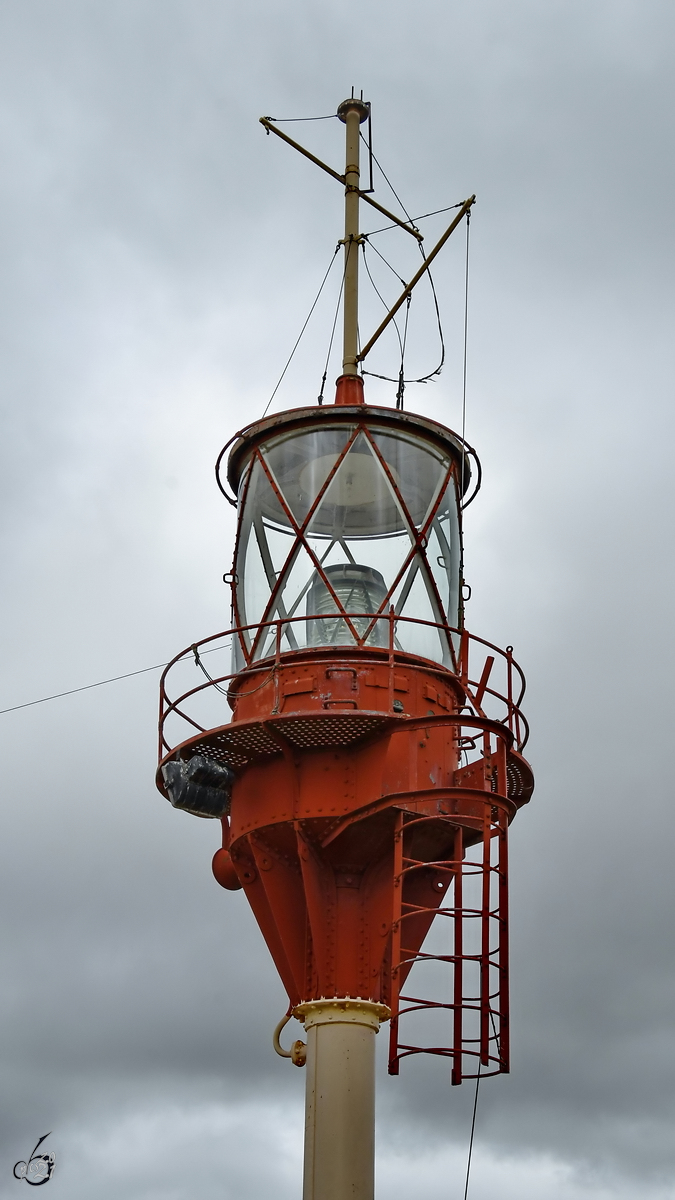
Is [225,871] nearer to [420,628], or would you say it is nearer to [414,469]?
[420,628]

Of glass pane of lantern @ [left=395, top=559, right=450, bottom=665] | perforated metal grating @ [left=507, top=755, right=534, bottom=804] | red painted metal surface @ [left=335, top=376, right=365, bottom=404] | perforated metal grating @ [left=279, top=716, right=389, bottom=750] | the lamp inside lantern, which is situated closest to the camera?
A: perforated metal grating @ [left=279, top=716, right=389, bottom=750]

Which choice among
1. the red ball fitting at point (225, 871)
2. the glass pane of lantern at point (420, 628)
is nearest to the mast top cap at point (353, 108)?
the glass pane of lantern at point (420, 628)

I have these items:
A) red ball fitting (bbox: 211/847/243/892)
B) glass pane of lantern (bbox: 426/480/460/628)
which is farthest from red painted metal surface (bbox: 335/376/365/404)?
red ball fitting (bbox: 211/847/243/892)

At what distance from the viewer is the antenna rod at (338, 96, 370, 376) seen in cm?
1720

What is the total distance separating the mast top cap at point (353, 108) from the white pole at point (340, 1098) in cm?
986

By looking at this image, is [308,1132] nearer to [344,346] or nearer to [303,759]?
[303,759]

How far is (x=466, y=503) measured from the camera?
683 inches

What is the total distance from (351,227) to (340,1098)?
922 centimetres

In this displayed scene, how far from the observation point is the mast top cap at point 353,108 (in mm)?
18266

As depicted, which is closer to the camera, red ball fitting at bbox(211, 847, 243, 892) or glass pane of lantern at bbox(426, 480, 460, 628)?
red ball fitting at bbox(211, 847, 243, 892)

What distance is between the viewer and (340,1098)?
14305mm

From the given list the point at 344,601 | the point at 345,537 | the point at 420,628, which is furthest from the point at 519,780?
the point at 345,537

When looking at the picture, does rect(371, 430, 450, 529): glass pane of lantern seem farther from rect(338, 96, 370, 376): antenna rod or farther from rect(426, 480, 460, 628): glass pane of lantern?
rect(338, 96, 370, 376): antenna rod

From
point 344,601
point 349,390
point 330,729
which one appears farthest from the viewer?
point 349,390
